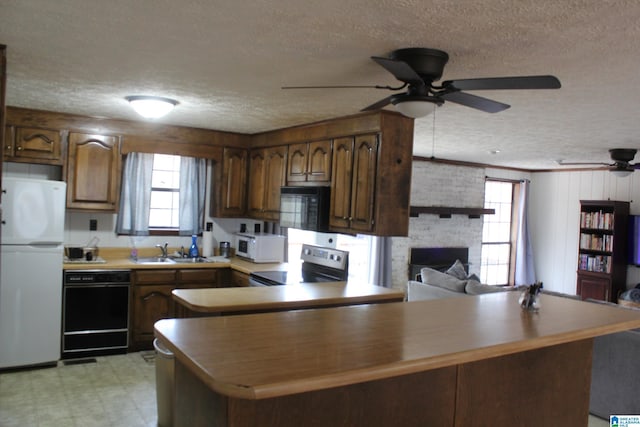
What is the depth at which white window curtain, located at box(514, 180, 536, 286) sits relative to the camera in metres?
9.17

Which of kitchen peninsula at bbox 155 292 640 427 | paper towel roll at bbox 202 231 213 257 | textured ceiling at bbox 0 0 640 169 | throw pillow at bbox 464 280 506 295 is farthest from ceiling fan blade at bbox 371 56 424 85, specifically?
paper towel roll at bbox 202 231 213 257

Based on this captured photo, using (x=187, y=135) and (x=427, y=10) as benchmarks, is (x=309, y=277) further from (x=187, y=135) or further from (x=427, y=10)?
(x=427, y=10)

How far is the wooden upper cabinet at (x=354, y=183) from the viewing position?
3.92m

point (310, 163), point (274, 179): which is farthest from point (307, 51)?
point (274, 179)

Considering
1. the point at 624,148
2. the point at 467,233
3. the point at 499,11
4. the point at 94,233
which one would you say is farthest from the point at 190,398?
the point at 467,233

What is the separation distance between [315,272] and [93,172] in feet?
7.90

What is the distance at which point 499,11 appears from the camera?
1893 mm

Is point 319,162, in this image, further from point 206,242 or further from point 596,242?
point 596,242

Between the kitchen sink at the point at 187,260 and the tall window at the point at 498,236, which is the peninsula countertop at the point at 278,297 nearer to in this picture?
the kitchen sink at the point at 187,260

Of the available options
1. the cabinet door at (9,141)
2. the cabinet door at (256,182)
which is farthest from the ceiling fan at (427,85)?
the cabinet door at (9,141)

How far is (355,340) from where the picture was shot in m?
1.92

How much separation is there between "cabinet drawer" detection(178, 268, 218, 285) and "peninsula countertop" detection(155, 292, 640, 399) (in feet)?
10.2

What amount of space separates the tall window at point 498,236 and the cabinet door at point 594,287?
4.55ft

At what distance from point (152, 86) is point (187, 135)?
6.70 feet
